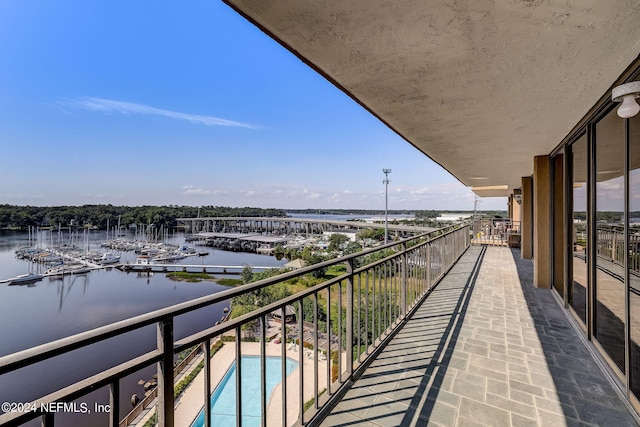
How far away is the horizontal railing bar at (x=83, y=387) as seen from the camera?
0.62 metres

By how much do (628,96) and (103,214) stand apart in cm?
6588

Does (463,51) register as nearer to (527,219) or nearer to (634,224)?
(634,224)

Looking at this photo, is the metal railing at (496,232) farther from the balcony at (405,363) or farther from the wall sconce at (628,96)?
the wall sconce at (628,96)

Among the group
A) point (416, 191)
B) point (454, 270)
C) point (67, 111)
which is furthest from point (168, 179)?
point (454, 270)

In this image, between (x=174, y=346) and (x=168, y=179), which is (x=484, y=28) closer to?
(x=174, y=346)

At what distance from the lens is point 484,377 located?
2240 millimetres

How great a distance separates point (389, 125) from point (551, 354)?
288 centimetres

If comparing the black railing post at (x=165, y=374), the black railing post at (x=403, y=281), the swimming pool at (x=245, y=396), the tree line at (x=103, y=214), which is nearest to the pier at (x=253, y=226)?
the tree line at (x=103, y=214)

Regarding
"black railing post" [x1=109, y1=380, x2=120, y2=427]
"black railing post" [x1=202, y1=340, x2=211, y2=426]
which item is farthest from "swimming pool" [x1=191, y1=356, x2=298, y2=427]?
"black railing post" [x1=109, y1=380, x2=120, y2=427]

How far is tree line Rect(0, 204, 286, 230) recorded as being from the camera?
39.0 metres

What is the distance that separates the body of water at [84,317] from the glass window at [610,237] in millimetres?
10820

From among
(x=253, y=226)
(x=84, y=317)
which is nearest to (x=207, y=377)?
(x=84, y=317)

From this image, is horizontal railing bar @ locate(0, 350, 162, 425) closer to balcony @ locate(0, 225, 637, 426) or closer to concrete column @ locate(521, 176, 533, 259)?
balcony @ locate(0, 225, 637, 426)

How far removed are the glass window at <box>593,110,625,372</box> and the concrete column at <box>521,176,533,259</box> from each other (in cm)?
556
